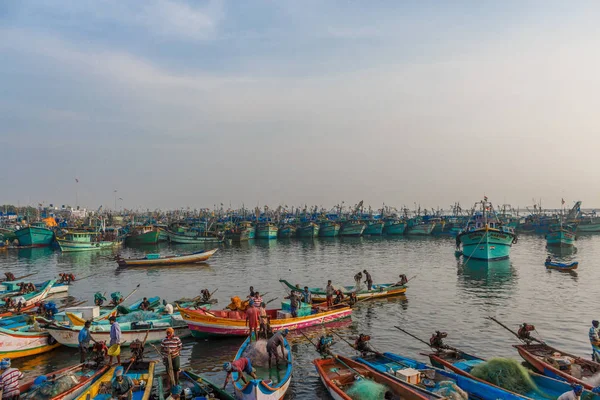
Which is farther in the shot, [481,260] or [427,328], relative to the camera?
[481,260]

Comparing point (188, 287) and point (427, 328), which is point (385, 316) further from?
point (188, 287)

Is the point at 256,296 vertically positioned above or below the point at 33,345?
above

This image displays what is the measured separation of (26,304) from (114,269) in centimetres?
2010

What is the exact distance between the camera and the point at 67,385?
1193cm

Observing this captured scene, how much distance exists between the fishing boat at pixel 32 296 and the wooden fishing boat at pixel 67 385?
547 inches

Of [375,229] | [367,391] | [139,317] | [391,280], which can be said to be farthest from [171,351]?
[375,229]

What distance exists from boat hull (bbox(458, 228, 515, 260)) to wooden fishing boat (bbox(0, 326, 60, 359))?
4018 centimetres

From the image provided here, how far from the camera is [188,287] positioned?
1334 inches

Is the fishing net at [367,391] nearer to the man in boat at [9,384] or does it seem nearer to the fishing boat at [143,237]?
the man in boat at [9,384]

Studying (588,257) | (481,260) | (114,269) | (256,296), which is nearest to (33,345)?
(256,296)

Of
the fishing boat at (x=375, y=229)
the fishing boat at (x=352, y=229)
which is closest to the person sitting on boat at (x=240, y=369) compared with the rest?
the fishing boat at (x=352, y=229)

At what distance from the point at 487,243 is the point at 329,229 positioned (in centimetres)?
4809

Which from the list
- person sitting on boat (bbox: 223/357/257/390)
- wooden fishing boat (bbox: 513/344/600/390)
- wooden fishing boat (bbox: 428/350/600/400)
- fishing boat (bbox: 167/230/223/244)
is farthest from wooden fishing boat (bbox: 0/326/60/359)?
fishing boat (bbox: 167/230/223/244)

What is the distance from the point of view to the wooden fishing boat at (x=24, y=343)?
630 inches
